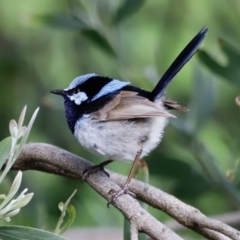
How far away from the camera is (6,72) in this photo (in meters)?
4.70

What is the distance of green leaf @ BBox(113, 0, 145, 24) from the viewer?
3.54 metres

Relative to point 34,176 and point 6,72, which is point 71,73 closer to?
point 6,72

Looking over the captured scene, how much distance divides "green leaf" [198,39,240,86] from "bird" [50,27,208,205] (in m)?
0.32

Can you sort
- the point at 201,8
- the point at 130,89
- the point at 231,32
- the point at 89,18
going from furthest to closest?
the point at 201,8 < the point at 231,32 < the point at 89,18 < the point at 130,89

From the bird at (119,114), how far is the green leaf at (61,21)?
552 mm

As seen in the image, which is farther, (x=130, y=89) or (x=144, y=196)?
(x=130, y=89)

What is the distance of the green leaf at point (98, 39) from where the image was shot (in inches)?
139

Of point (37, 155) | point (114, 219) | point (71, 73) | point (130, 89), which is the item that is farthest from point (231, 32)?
point (37, 155)

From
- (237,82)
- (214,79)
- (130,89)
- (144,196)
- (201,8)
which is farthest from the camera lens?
(201,8)

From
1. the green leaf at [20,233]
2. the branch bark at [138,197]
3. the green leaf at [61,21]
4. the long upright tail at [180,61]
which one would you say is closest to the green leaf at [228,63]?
the long upright tail at [180,61]

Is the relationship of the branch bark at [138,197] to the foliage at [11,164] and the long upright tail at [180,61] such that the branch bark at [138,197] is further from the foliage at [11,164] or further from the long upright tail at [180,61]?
the long upright tail at [180,61]

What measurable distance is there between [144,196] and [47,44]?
114 inches

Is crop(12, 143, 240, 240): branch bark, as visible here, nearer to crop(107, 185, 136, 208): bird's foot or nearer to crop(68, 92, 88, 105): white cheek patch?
crop(107, 185, 136, 208): bird's foot

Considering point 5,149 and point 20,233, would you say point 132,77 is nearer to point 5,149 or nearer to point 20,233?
point 5,149
